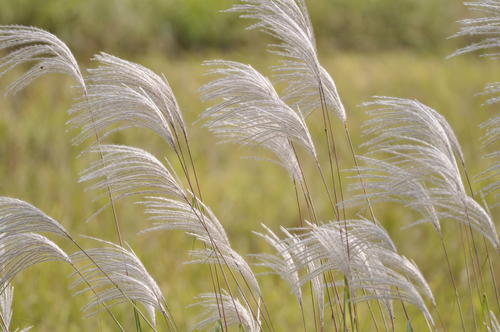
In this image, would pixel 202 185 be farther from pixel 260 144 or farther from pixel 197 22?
pixel 197 22

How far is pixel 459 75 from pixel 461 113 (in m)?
1.25

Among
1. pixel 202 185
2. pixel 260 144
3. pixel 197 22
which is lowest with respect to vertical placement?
pixel 202 185

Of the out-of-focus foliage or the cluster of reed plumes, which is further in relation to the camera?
the out-of-focus foliage

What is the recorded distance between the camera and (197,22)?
7727mm

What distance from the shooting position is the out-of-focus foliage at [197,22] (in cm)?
643

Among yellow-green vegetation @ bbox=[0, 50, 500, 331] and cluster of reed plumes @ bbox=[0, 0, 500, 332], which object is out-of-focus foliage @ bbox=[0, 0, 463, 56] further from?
cluster of reed plumes @ bbox=[0, 0, 500, 332]

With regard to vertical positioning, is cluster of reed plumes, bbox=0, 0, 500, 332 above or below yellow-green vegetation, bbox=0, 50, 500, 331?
above

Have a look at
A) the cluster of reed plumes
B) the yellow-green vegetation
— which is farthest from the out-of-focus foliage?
the cluster of reed plumes

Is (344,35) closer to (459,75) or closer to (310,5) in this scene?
(310,5)

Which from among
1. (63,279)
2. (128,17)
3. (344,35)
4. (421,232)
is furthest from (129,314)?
(344,35)

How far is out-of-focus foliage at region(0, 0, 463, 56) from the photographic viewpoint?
6430 mm

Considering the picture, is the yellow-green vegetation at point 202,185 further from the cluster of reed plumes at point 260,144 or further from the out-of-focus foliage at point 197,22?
the cluster of reed plumes at point 260,144

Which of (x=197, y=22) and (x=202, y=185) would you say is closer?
(x=202, y=185)

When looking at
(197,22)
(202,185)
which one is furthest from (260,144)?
(197,22)
